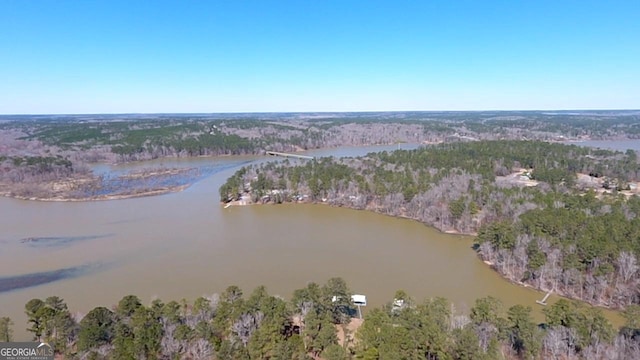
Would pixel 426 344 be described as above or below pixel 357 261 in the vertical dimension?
above

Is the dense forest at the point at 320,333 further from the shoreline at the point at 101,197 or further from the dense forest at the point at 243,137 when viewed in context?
the dense forest at the point at 243,137

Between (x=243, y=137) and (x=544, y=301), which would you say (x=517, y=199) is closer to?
(x=544, y=301)

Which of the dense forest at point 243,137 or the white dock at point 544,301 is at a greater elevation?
the dense forest at point 243,137

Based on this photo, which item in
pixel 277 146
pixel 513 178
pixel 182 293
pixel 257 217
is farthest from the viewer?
pixel 277 146

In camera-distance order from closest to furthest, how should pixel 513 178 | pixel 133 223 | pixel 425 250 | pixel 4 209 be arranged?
pixel 425 250 → pixel 133 223 → pixel 4 209 → pixel 513 178

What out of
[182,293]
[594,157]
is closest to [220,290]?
[182,293]

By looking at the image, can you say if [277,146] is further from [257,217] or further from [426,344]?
[426,344]

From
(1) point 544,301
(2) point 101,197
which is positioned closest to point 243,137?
(2) point 101,197

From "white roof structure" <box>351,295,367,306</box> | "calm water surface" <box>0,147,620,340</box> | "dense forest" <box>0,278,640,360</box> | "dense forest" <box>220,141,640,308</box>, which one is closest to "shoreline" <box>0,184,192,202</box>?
"calm water surface" <box>0,147,620,340</box>

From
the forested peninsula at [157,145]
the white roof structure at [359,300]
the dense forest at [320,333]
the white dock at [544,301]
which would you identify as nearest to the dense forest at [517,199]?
the white dock at [544,301]
